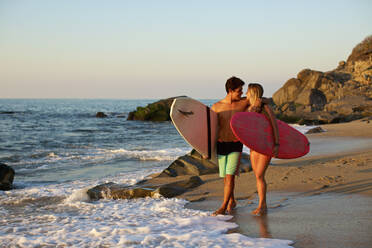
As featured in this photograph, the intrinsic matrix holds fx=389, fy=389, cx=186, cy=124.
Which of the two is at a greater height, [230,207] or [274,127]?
[274,127]

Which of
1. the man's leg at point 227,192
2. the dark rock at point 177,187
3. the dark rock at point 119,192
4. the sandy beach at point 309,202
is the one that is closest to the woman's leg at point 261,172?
→ the sandy beach at point 309,202

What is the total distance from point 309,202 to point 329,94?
118 feet

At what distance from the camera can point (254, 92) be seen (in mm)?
4844

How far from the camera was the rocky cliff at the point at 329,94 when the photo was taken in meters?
30.0

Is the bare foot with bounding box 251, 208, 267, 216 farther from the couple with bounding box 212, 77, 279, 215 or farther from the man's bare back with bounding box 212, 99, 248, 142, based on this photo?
the man's bare back with bounding box 212, 99, 248, 142

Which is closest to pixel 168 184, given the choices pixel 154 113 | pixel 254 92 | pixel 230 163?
pixel 230 163

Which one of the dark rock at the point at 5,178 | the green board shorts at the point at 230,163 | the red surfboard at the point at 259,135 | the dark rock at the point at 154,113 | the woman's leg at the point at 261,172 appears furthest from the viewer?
the dark rock at the point at 154,113

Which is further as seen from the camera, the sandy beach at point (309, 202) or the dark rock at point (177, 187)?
the dark rock at point (177, 187)

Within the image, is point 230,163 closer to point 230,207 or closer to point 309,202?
point 230,207

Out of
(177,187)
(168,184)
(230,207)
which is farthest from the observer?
(168,184)

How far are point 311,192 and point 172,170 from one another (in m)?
3.54

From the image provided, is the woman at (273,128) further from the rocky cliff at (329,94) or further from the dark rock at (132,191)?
the rocky cliff at (329,94)

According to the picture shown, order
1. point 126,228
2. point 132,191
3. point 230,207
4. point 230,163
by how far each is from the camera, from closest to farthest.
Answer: point 126,228
point 230,163
point 230,207
point 132,191

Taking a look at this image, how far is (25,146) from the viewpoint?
728 inches
